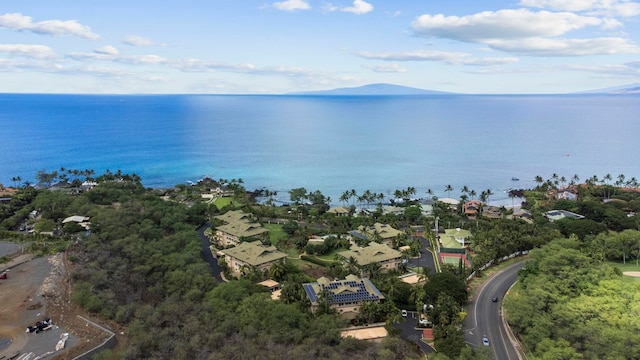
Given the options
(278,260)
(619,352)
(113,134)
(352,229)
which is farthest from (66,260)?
(113,134)

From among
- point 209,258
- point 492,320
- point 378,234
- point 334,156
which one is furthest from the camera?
point 334,156

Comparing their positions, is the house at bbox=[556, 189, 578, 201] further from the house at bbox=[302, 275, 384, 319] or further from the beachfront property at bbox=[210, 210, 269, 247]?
the beachfront property at bbox=[210, 210, 269, 247]

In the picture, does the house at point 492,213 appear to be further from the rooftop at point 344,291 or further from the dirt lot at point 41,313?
the dirt lot at point 41,313

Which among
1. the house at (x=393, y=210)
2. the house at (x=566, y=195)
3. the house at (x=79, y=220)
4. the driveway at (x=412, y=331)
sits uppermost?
the house at (x=566, y=195)

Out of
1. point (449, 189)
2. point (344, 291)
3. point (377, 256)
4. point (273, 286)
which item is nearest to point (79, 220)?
point (273, 286)

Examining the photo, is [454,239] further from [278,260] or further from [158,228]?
[158,228]

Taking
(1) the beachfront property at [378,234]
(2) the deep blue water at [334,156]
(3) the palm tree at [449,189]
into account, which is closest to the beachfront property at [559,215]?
(3) the palm tree at [449,189]

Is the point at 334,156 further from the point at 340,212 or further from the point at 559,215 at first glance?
the point at 559,215
